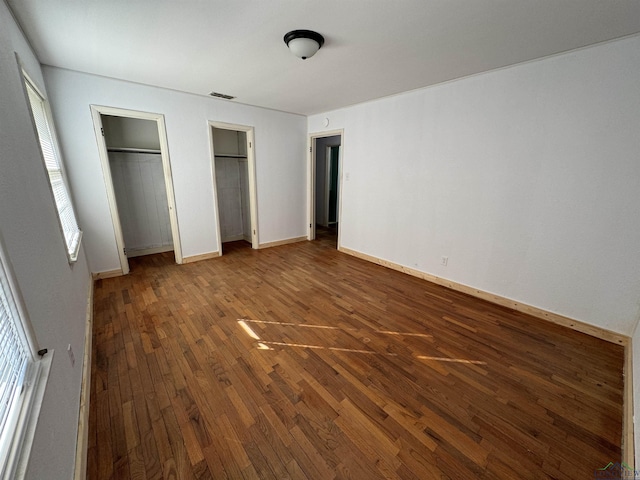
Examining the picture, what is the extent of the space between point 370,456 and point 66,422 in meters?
1.48

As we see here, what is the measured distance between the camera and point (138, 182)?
4270 millimetres

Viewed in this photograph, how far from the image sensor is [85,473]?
1250 mm

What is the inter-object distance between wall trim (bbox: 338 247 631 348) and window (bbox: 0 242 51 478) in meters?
3.61

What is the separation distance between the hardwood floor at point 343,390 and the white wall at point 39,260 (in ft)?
1.23

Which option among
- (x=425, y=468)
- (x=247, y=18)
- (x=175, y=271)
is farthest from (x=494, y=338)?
(x=175, y=271)

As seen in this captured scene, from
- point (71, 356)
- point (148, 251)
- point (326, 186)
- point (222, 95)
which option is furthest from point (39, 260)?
point (326, 186)

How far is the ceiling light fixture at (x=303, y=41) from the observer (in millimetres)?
1991

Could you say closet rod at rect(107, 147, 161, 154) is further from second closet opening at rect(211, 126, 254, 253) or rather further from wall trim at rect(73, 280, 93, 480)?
wall trim at rect(73, 280, 93, 480)

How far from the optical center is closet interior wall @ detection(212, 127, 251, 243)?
4887 millimetres

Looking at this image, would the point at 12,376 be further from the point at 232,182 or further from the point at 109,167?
the point at 232,182

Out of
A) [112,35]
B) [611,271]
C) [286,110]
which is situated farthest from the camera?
[286,110]

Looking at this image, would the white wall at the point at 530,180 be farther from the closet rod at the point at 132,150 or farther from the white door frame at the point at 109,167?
the closet rod at the point at 132,150

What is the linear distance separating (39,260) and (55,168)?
197 centimetres

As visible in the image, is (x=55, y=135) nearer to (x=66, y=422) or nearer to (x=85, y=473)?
(x=66, y=422)
